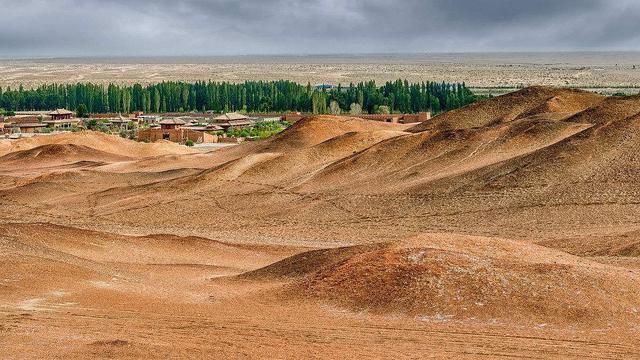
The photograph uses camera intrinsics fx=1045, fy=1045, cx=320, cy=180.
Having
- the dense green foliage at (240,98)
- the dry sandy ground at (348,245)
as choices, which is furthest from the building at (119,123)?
the dry sandy ground at (348,245)

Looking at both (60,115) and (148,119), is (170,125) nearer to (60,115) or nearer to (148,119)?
(148,119)

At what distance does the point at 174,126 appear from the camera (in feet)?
332

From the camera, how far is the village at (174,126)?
3876 inches

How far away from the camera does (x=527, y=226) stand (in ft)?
137

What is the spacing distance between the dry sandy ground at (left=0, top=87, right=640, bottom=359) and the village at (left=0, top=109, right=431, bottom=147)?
2029cm

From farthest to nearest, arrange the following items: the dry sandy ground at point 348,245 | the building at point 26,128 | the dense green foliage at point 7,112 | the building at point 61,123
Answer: the dense green foliage at point 7,112
the building at point 61,123
the building at point 26,128
the dry sandy ground at point 348,245

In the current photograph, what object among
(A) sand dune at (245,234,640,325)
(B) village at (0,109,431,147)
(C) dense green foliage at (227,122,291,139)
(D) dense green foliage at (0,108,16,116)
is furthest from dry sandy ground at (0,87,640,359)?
(D) dense green foliage at (0,108,16,116)

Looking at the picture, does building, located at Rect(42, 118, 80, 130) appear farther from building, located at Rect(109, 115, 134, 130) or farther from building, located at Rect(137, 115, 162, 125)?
building, located at Rect(137, 115, 162, 125)

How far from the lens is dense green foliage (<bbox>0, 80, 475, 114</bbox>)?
12462cm

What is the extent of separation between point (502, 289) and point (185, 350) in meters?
7.77

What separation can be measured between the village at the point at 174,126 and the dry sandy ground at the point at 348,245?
66.6ft

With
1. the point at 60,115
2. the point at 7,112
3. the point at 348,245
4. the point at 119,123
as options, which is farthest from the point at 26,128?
the point at 348,245

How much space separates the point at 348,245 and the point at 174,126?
208 feet

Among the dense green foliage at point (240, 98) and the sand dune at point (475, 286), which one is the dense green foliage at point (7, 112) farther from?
the sand dune at point (475, 286)
